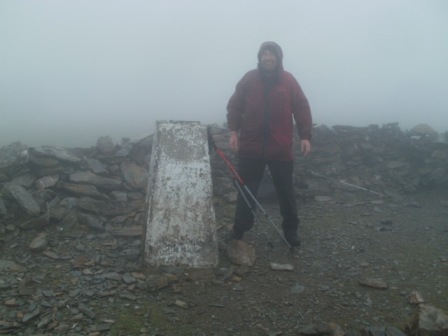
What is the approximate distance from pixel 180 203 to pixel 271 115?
1597 mm

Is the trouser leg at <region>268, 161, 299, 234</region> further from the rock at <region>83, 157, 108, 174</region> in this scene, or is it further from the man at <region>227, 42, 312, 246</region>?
the rock at <region>83, 157, 108, 174</region>

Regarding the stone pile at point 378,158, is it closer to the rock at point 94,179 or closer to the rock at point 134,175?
the rock at point 134,175

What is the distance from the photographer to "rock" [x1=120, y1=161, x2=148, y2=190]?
7.05 metres

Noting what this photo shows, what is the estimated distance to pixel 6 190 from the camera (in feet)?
18.8

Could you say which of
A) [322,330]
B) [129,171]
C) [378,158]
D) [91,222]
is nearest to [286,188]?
[322,330]

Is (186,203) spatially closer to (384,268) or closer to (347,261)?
A: (347,261)

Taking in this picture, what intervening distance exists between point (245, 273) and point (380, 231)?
274cm

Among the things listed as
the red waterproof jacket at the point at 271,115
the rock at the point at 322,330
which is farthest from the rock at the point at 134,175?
the rock at the point at 322,330

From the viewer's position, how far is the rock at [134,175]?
23.1 ft

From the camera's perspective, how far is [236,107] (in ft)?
17.5

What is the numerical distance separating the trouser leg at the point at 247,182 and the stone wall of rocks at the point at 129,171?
176 cm

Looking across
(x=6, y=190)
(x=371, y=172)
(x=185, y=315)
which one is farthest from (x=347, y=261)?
(x=6, y=190)

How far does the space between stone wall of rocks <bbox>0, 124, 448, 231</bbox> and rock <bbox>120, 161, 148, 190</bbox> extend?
0.06 feet

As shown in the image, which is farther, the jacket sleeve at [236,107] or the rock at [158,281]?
the jacket sleeve at [236,107]
